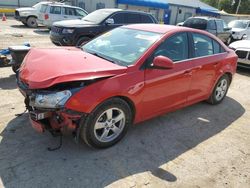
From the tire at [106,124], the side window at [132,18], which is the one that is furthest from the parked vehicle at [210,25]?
the tire at [106,124]

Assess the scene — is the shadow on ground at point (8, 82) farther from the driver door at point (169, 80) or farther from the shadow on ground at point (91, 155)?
the driver door at point (169, 80)

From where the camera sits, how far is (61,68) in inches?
125

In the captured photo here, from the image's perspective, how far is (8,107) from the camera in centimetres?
441

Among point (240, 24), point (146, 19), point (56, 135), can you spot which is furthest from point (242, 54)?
point (240, 24)

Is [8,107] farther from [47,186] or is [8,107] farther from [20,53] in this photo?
[47,186]

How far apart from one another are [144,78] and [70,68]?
1.04 meters

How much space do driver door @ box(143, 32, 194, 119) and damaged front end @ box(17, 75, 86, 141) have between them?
1097 millimetres

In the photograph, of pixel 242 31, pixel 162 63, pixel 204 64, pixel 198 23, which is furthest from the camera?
pixel 242 31

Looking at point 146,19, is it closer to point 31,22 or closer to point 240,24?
point 31,22

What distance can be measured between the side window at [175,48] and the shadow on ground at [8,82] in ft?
11.1

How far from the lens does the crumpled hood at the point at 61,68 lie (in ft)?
9.76

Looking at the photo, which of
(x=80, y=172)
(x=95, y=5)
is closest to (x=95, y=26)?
(x=80, y=172)

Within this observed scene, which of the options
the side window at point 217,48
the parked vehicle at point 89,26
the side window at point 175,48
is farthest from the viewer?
the parked vehicle at point 89,26

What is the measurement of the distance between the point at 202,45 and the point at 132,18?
5.79 meters
